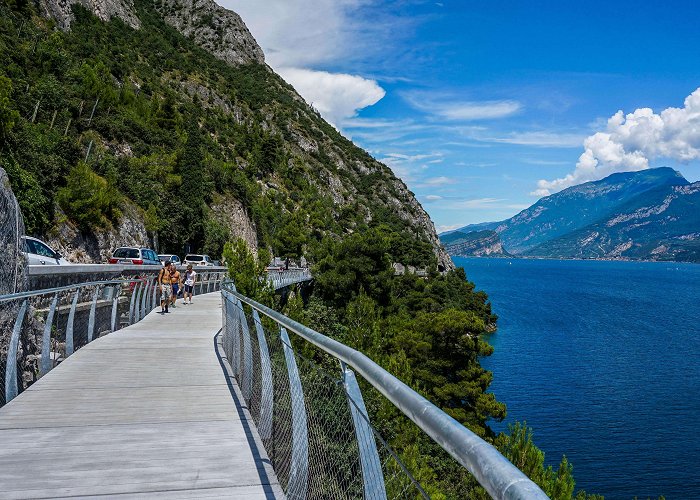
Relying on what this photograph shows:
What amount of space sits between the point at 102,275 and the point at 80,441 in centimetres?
1282

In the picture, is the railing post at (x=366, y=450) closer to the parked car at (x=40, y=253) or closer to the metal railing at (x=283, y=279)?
the parked car at (x=40, y=253)

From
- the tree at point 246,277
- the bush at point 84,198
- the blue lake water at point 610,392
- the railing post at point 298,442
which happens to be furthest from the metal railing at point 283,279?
the railing post at point 298,442

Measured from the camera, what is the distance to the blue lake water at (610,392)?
30875 mm

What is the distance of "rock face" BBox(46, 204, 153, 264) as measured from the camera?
3406 cm

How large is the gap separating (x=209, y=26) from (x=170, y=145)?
88807 millimetres

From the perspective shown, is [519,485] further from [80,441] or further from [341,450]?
[80,441]

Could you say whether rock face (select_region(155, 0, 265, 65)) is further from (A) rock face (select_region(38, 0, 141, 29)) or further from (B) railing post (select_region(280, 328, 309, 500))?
(B) railing post (select_region(280, 328, 309, 500))

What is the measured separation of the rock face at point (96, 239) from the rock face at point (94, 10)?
1836 inches

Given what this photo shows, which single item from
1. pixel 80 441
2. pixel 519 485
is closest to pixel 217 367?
pixel 80 441

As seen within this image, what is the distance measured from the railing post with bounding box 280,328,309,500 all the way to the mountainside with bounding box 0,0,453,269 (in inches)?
1212

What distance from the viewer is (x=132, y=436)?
5.32 metres

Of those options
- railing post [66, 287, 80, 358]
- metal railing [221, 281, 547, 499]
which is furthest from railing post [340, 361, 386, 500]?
railing post [66, 287, 80, 358]

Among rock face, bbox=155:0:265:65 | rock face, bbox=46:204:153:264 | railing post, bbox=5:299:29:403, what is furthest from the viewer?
rock face, bbox=155:0:265:65

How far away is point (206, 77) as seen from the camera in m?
113
